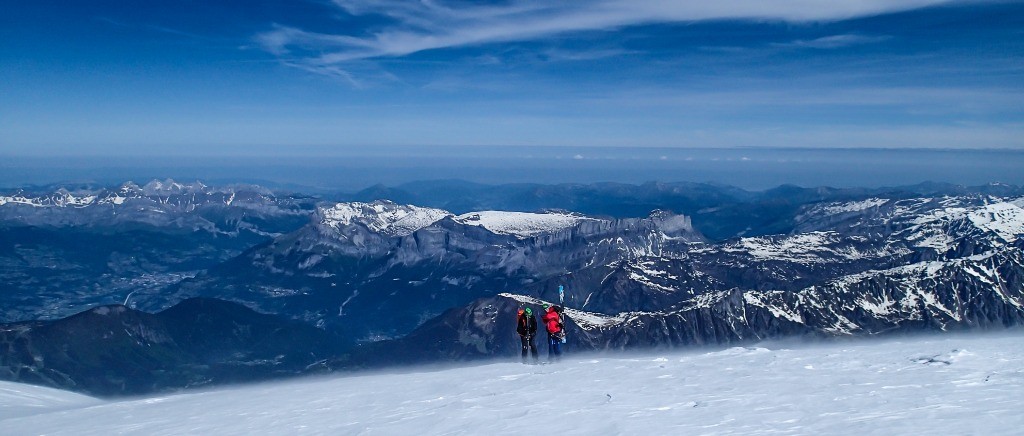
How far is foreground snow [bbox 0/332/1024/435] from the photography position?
77.0 feet

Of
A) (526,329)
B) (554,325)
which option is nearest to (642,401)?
(554,325)

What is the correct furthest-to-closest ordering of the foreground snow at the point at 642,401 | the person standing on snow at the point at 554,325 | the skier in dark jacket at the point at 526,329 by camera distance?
the skier in dark jacket at the point at 526,329
the person standing on snow at the point at 554,325
the foreground snow at the point at 642,401

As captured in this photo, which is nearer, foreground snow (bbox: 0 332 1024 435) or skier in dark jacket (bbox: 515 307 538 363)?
foreground snow (bbox: 0 332 1024 435)

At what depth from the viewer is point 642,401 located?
28422mm

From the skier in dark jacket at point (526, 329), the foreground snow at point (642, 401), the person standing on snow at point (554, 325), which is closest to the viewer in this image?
the foreground snow at point (642, 401)

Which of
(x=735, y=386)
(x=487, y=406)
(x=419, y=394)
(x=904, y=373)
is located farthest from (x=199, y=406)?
(x=904, y=373)

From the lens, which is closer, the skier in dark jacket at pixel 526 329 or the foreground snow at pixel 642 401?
the foreground snow at pixel 642 401

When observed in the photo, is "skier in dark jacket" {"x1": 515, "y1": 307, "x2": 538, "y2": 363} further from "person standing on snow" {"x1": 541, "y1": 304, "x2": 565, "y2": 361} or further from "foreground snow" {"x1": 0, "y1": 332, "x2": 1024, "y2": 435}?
"foreground snow" {"x1": 0, "y1": 332, "x2": 1024, "y2": 435}

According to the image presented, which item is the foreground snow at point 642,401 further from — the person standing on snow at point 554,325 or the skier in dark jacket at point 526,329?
the skier in dark jacket at point 526,329

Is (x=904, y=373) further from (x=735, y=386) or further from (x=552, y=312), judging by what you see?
(x=552, y=312)

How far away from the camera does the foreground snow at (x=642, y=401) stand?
2348 centimetres

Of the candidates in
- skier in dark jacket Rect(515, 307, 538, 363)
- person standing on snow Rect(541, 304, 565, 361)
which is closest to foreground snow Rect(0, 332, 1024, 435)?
person standing on snow Rect(541, 304, 565, 361)

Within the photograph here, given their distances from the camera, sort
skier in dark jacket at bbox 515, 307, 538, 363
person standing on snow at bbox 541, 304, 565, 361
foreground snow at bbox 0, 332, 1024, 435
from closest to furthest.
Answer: foreground snow at bbox 0, 332, 1024, 435, person standing on snow at bbox 541, 304, 565, 361, skier in dark jacket at bbox 515, 307, 538, 363

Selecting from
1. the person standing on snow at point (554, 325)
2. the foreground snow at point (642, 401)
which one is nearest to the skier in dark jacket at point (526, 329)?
the person standing on snow at point (554, 325)
